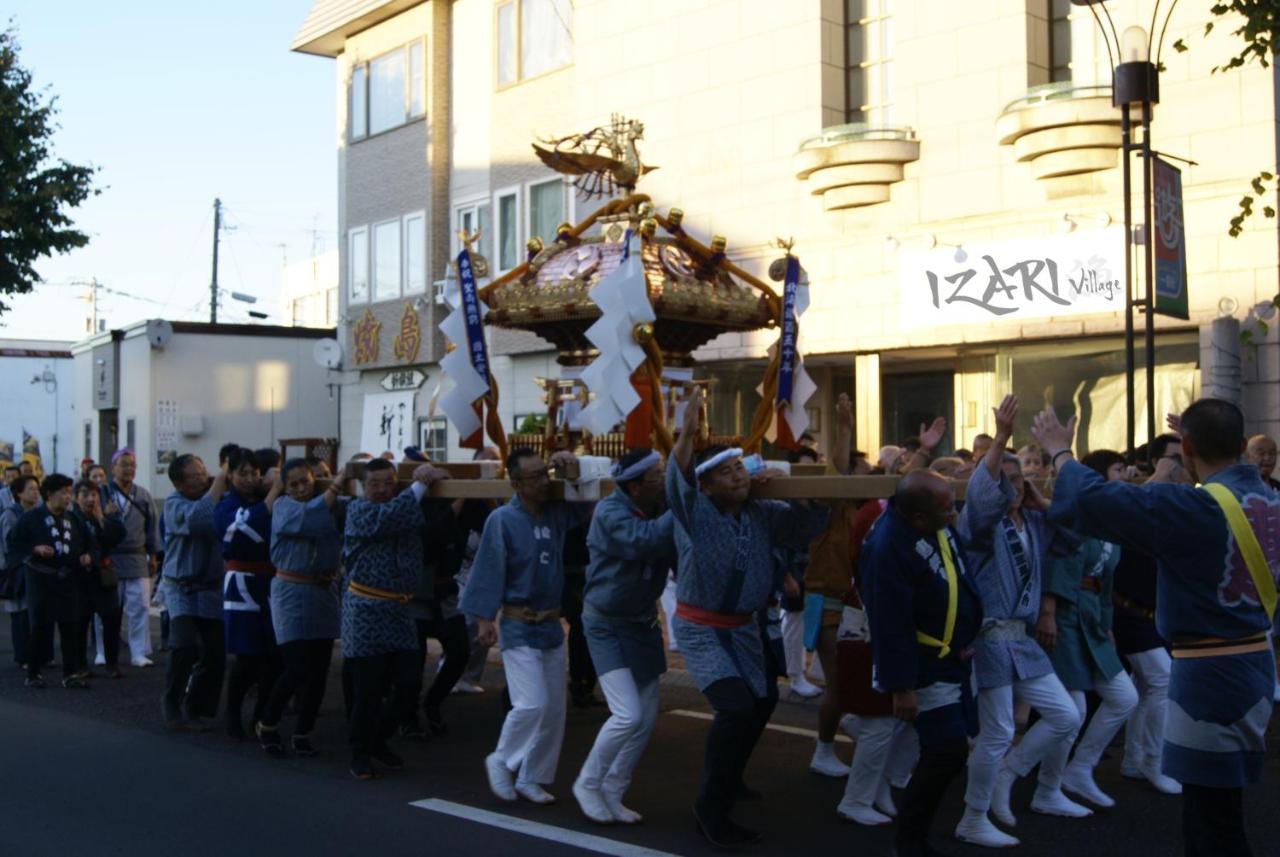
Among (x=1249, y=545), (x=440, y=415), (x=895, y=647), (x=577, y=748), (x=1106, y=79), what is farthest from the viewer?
(x=440, y=415)

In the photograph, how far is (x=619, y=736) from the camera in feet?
22.9

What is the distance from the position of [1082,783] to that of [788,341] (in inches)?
149

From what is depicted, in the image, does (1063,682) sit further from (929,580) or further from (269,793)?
(269,793)

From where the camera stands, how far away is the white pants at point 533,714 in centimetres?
748

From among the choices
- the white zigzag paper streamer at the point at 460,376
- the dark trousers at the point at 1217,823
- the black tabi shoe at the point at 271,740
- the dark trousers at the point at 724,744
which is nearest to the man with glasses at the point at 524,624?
the dark trousers at the point at 724,744

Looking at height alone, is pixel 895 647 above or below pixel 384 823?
above

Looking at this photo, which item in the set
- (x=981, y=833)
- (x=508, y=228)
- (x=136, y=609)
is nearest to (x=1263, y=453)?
(x=981, y=833)

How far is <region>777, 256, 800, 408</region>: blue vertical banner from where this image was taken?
10.0m

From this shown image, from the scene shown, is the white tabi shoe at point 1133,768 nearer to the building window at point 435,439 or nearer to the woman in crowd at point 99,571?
the woman in crowd at point 99,571

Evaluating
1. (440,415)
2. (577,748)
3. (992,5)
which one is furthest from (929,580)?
(440,415)

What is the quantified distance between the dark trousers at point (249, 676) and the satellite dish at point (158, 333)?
20.6 metres

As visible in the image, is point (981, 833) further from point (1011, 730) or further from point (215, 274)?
point (215, 274)

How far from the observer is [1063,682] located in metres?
7.29

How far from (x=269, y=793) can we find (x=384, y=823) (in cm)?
106
